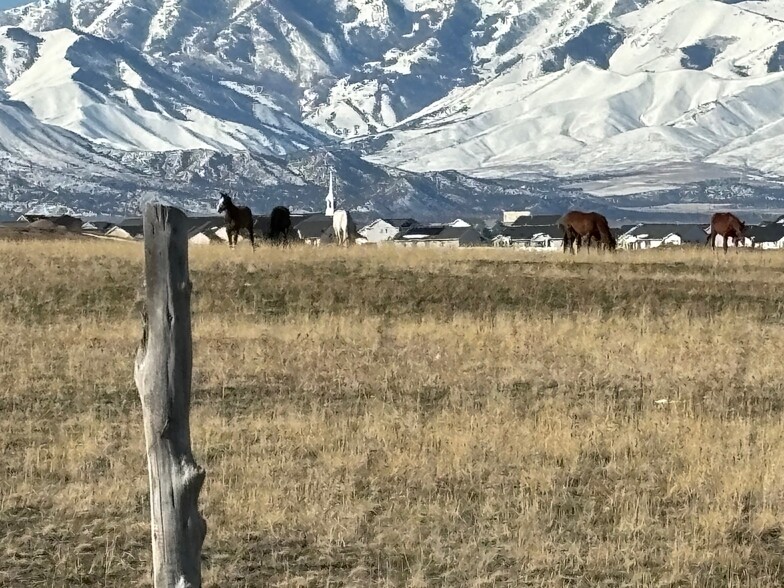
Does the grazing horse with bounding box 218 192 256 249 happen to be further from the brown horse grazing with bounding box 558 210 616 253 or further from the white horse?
the brown horse grazing with bounding box 558 210 616 253

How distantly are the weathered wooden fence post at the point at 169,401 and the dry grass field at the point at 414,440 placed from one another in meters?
2.42

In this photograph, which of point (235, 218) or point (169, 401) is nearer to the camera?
point (169, 401)

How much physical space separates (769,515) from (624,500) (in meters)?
1.30

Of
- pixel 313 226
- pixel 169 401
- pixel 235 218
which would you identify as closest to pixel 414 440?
pixel 169 401

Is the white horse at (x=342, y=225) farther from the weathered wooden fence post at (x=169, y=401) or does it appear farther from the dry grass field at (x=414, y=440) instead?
the weathered wooden fence post at (x=169, y=401)

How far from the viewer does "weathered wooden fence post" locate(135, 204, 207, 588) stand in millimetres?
7961

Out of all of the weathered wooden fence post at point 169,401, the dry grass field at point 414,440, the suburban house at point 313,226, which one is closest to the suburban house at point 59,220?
the suburban house at point 313,226

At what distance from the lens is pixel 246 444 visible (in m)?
14.7

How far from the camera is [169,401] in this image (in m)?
8.05

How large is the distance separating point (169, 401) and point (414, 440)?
689 cm

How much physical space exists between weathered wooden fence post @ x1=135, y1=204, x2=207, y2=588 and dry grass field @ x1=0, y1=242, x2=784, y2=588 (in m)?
2.42

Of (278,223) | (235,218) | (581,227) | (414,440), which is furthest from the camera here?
(278,223)

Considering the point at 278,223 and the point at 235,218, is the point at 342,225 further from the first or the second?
the point at 235,218

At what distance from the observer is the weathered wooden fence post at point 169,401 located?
7.96m
